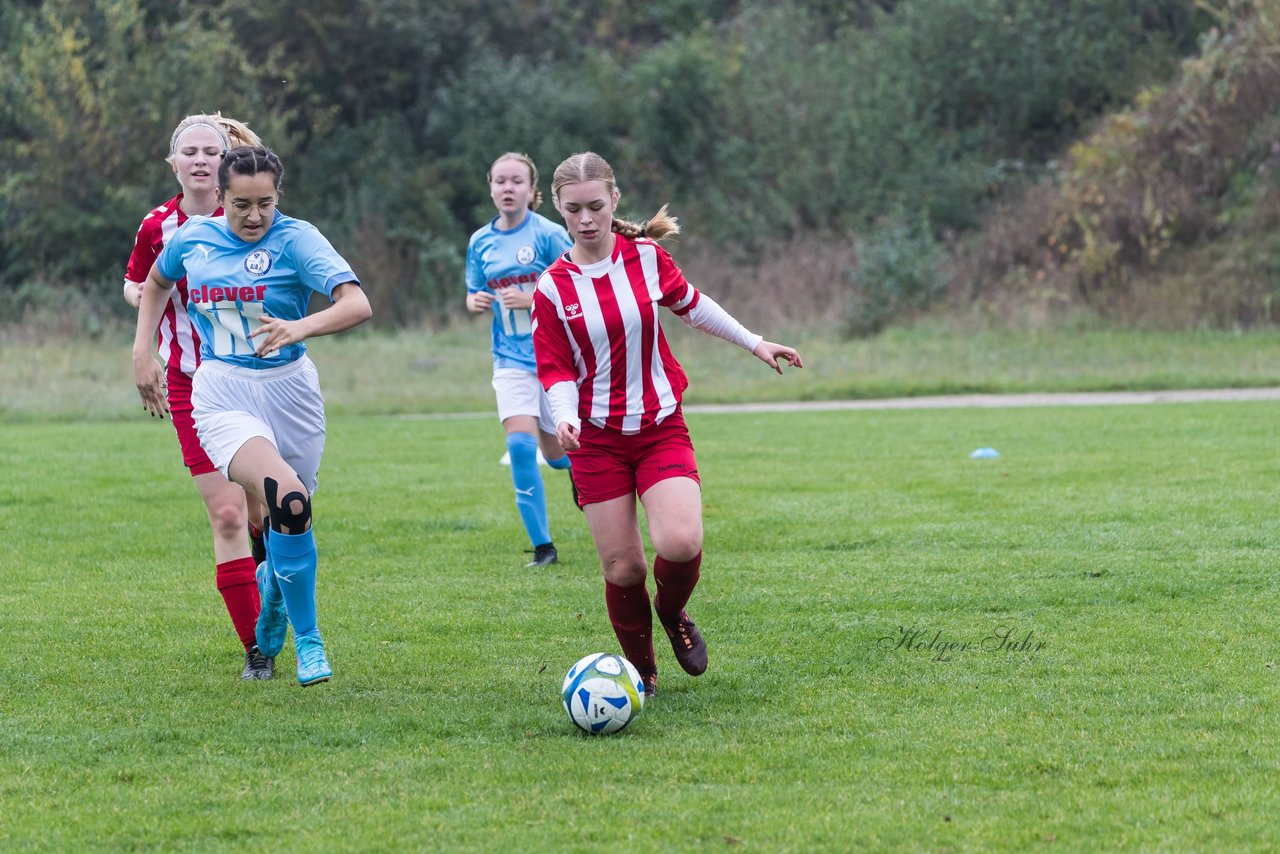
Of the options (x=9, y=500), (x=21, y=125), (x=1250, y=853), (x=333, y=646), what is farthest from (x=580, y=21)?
(x=1250, y=853)

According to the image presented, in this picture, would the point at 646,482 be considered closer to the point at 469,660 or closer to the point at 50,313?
the point at 469,660

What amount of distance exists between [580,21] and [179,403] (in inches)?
1320

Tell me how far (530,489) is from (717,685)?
2933 millimetres

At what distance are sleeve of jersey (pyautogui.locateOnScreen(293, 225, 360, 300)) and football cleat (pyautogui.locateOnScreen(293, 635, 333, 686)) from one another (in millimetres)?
1201

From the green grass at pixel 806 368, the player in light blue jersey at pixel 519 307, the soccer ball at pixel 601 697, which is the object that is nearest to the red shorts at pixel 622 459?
the soccer ball at pixel 601 697

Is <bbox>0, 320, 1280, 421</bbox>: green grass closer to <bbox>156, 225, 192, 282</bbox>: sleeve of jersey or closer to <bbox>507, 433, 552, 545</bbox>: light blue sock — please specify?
<bbox>507, 433, 552, 545</bbox>: light blue sock

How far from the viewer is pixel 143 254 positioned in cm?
609

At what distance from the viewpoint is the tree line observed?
3078cm

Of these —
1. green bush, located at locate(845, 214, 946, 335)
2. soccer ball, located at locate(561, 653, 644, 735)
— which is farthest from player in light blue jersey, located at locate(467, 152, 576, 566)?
green bush, located at locate(845, 214, 946, 335)

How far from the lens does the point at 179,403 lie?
19.5 ft

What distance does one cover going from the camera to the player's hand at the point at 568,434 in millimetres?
4945

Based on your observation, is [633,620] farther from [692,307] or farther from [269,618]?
[269,618]

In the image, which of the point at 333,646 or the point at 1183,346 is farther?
the point at 1183,346

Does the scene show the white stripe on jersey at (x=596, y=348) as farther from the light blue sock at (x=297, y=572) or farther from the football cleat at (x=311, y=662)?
the football cleat at (x=311, y=662)
